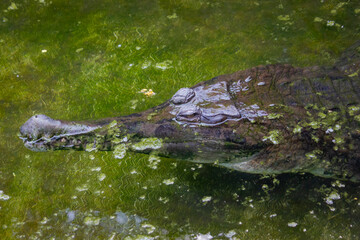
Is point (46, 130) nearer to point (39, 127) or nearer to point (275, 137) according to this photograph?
point (39, 127)

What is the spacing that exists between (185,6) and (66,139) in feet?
8.94

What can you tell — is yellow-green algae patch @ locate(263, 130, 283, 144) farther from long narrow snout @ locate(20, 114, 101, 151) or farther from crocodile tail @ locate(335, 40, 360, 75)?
long narrow snout @ locate(20, 114, 101, 151)

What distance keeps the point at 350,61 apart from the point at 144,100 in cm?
198

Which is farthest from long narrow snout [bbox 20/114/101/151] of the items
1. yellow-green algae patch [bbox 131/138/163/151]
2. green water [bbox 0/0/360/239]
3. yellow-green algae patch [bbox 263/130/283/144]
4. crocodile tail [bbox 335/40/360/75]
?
crocodile tail [bbox 335/40/360/75]

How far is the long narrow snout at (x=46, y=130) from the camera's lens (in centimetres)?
276

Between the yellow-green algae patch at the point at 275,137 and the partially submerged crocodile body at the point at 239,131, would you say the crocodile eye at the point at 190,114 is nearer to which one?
the partially submerged crocodile body at the point at 239,131

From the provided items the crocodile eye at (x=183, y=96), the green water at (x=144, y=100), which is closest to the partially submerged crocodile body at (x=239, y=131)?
the crocodile eye at (x=183, y=96)

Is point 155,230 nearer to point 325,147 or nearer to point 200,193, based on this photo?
point 200,193

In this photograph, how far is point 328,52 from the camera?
4.12 metres

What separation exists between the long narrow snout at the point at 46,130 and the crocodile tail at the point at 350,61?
2233 millimetres

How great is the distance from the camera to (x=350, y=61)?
11.5ft

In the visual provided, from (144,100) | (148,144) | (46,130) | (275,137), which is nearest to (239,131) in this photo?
(275,137)

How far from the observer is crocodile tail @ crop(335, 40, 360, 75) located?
335 cm

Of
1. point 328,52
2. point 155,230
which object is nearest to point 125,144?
point 155,230
